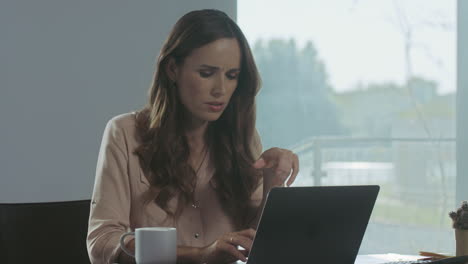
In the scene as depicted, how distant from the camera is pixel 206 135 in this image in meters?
1.85

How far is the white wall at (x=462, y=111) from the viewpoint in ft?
11.8

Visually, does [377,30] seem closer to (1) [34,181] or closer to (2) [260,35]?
(2) [260,35]

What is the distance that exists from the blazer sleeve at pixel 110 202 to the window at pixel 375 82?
444cm

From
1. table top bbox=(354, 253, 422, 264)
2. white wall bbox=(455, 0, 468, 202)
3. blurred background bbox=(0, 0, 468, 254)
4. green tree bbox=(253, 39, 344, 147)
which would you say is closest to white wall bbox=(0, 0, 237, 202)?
blurred background bbox=(0, 0, 468, 254)

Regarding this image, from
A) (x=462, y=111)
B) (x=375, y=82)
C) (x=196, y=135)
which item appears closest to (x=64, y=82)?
(x=196, y=135)

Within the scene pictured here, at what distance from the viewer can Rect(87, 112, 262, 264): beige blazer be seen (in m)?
1.53

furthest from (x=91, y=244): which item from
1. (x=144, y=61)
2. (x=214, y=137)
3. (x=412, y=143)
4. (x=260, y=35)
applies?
(x=260, y=35)

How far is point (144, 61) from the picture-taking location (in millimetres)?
2980

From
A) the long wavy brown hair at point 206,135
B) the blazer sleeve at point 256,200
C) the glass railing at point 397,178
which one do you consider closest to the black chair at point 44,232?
the long wavy brown hair at point 206,135

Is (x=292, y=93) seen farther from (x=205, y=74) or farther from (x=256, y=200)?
(x=205, y=74)

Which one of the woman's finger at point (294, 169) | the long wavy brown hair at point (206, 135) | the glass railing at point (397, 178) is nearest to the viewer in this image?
the woman's finger at point (294, 169)

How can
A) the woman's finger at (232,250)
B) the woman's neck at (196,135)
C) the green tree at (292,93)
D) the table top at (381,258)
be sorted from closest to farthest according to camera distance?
1. the woman's finger at (232,250)
2. the table top at (381,258)
3. the woman's neck at (196,135)
4. the green tree at (292,93)

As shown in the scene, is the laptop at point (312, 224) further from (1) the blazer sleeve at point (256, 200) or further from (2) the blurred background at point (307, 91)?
(2) the blurred background at point (307, 91)

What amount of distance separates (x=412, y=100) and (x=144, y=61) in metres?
4.74
